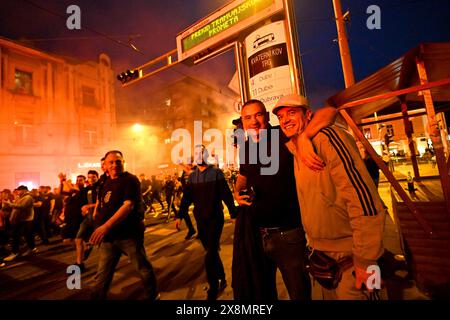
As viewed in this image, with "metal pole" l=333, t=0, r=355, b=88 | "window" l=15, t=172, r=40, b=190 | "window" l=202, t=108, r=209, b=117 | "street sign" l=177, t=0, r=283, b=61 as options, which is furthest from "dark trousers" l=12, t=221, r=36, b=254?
"window" l=202, t=108, r=209, b=117

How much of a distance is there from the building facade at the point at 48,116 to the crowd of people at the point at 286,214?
22.2 meters

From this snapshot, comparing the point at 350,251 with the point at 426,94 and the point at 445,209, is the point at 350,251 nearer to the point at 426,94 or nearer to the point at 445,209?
the point at 445,209

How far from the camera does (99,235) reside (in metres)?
2.91

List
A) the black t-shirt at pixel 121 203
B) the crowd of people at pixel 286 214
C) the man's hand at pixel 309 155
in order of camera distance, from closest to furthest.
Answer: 1. the crowd of people at pixel 286 214
2. the man's hand at pixel 309 155
3. the black t-shirt at pixel 121 203

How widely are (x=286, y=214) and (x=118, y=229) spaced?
2.32 metres

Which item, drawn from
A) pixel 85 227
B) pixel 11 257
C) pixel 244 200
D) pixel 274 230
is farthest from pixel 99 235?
pixel 11 257

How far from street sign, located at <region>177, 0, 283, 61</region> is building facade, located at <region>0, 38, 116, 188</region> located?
67.9 ft

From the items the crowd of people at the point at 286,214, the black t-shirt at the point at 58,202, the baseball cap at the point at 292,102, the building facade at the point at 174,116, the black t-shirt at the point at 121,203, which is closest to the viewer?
the crowd of people at the point at 286,214

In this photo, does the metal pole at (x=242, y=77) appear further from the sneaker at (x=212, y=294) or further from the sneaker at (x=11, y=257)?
the sneaker at (x=11, y=257)

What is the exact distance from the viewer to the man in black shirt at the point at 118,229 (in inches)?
119

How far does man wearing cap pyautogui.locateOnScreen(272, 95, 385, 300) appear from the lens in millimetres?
1396

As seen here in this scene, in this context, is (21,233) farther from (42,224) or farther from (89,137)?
(89,137)
